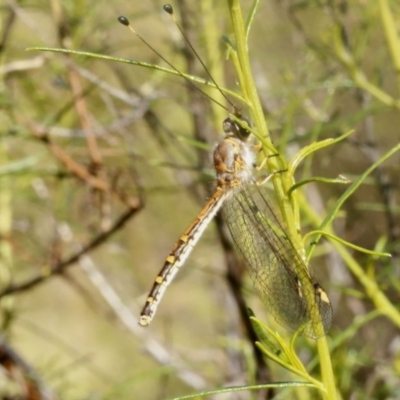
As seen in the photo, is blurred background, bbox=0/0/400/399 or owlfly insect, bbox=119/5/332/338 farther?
blurred background, bbox=0/0/400/399

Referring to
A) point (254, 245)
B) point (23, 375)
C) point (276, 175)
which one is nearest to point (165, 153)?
point (23, 375)

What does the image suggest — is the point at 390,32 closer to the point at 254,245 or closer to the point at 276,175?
the point at 254,245

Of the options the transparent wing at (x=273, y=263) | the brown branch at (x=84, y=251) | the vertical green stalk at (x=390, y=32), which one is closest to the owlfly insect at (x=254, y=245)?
the transparent wing at (x=273, y=263)

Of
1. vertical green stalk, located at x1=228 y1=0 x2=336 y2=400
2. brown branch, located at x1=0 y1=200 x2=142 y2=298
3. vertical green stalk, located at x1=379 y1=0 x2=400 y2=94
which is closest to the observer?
vertical green stalk, located at x1=228 y1=0 x2=336 y2=400

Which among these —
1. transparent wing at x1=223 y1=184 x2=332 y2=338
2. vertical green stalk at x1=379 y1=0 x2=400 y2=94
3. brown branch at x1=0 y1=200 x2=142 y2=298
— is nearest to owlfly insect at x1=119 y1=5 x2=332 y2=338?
transparent wing at x1=223 y1=184 x2=332 y2=338

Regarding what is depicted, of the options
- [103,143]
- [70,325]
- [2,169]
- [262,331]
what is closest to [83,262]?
[2,169]

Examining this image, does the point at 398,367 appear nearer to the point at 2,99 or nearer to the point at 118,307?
the point at 118,307

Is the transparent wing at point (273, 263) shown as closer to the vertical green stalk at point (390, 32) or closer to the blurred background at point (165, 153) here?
the blurred background at point (165, 153)

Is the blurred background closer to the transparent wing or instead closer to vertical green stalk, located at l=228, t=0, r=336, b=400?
the transparent wing
